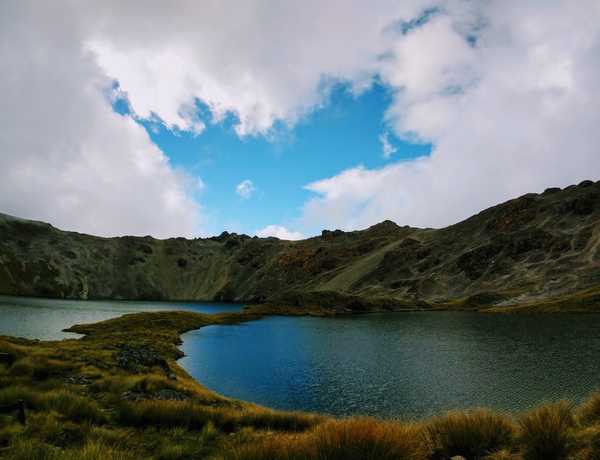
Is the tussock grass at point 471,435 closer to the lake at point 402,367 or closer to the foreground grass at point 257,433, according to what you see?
the foreground grass at point 257,433

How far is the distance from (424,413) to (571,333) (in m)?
55.7

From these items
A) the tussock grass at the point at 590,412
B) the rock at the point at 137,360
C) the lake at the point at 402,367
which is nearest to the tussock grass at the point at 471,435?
the tussock grass at the point at 590,412

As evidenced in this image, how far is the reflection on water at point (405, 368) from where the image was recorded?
36.0m

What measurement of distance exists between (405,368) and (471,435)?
40.5m

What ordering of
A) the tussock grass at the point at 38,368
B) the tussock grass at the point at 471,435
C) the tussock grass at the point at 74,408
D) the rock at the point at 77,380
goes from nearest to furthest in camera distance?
the tussock grass at the point at 471,435, the tussock grass at the point at 74,408, the tussock grass at the point at 38,368, the rock at the point at 77,380

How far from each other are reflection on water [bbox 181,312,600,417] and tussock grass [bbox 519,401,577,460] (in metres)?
22.4

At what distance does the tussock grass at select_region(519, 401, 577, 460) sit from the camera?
965cm

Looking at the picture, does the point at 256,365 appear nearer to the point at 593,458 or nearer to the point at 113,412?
the point at 113,412

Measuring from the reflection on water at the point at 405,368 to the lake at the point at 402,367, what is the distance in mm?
98

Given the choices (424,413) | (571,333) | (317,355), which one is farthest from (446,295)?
(424,413)

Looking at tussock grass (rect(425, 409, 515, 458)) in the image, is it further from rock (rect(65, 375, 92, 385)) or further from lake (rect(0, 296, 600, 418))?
lake (rect(0, 296, 600, 418))

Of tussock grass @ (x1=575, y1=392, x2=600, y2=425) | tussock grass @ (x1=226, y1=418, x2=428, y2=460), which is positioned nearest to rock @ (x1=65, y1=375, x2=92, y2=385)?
tussock grass @ (x1=226, y1=418, x2=428, y2=460)

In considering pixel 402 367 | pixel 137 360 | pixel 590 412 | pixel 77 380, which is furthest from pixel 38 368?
pixel 402 367

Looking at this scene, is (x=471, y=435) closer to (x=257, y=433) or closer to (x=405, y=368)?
(x=257, y=433)
